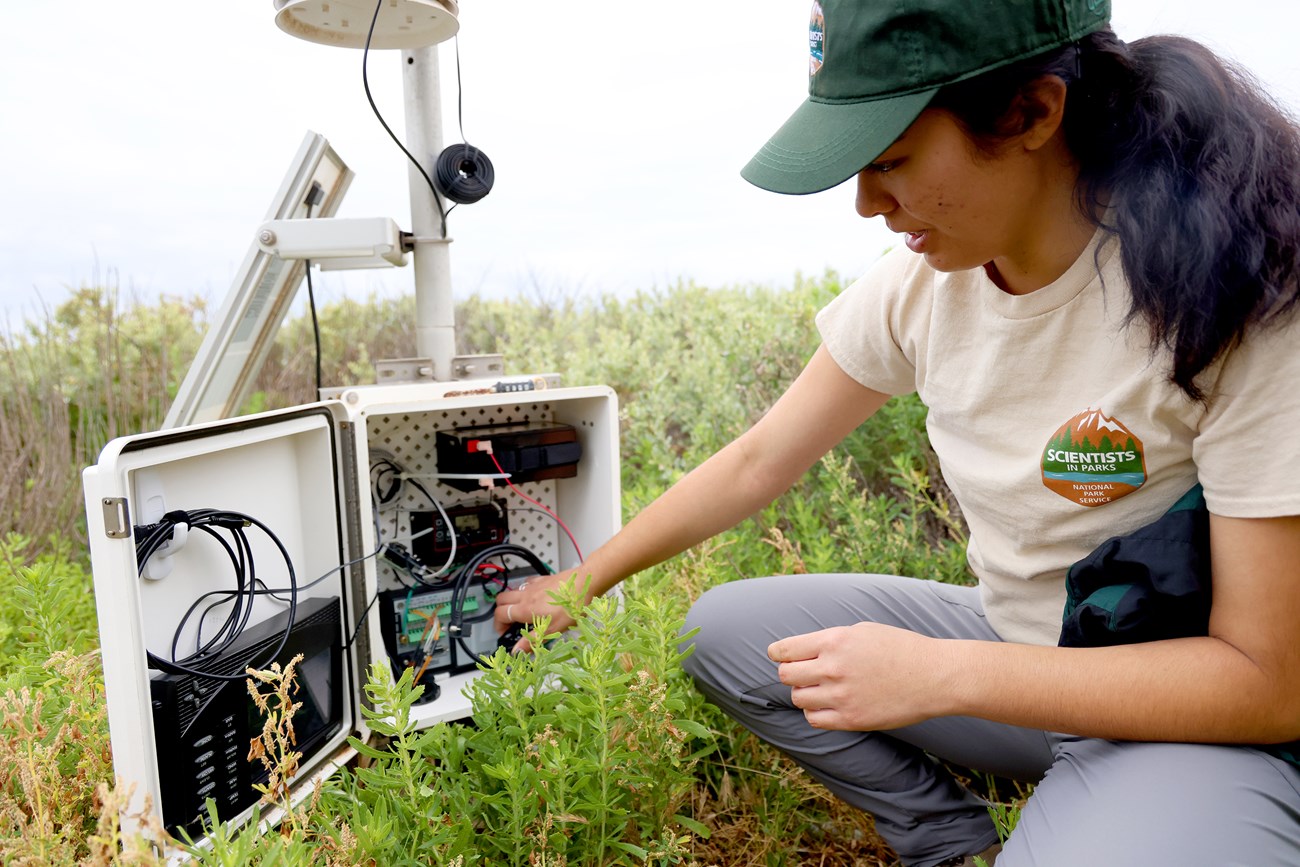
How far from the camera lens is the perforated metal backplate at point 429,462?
184 cm

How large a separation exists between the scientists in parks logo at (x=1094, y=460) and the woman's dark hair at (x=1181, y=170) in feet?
0.39

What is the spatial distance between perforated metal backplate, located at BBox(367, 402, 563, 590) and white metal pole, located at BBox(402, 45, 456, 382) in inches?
3.7

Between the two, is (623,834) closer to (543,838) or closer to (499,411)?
(543,838)

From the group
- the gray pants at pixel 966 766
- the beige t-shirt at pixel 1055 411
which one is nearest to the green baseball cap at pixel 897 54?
the beige t-shirt at pixel 1055 411

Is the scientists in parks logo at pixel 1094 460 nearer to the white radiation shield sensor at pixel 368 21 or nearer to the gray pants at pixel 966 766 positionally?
the gray pants at pixel 966 766

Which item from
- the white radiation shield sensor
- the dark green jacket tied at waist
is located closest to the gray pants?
the dark green jacket tied at waist

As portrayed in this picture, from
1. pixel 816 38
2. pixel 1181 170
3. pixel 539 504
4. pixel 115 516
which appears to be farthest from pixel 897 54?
pixel 539 504

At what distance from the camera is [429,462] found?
189cm

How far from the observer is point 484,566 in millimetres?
1852

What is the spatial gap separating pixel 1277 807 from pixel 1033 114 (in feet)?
2.56

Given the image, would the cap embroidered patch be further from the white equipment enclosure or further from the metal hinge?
the metal hinge

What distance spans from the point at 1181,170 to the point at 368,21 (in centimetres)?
130

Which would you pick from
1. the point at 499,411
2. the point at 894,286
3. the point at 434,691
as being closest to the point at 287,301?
the point at 499,411

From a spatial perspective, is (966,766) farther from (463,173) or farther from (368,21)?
(368,21)
